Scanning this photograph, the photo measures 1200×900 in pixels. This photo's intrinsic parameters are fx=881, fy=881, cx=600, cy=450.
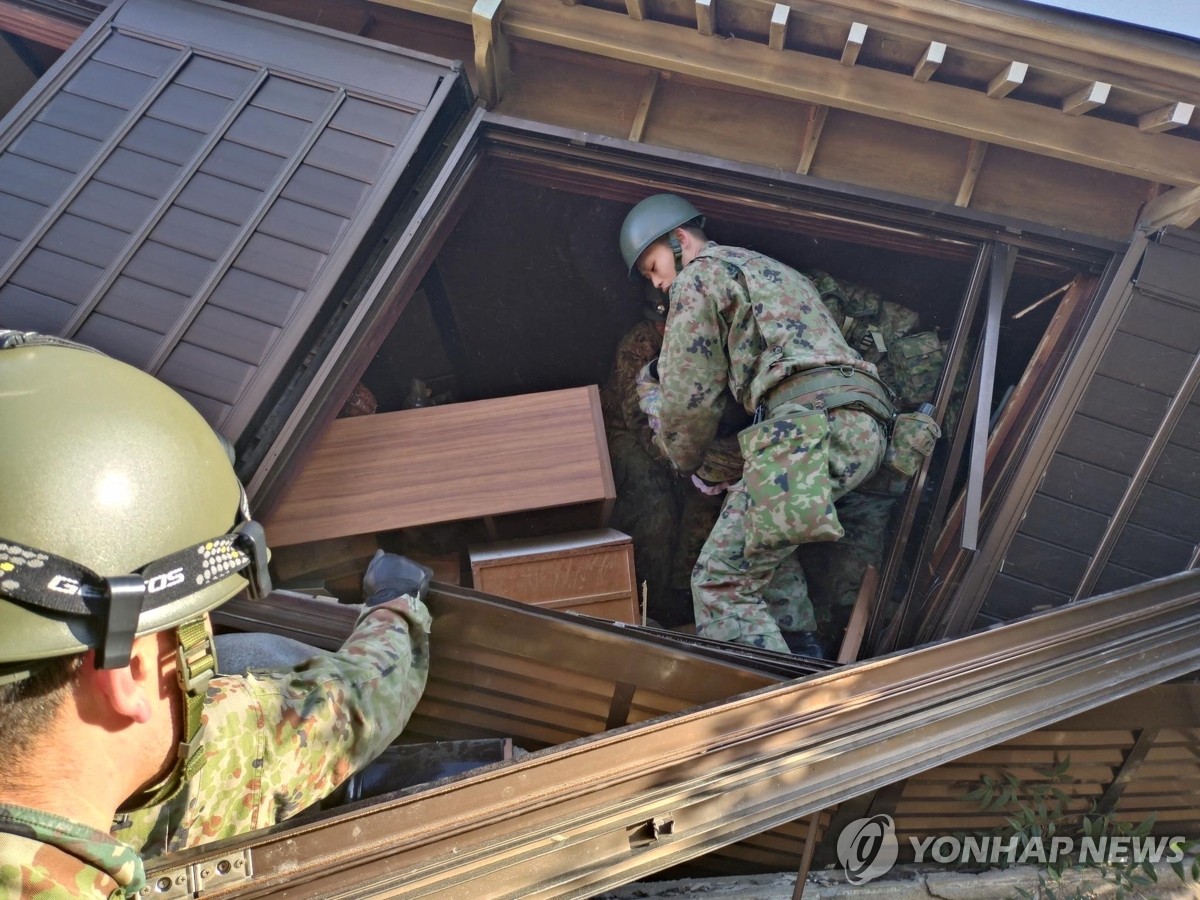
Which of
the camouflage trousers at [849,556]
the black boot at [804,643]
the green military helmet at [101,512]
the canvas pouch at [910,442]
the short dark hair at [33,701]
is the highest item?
the canvas pouch at [910,442]

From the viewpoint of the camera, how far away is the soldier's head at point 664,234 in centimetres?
403

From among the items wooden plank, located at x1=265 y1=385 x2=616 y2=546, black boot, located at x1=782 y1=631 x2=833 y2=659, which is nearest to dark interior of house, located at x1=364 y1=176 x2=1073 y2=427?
wooden plank, located at x1=265 y1=385 x2=616 y2=546

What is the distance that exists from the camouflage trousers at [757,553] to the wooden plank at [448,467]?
0.54 metres

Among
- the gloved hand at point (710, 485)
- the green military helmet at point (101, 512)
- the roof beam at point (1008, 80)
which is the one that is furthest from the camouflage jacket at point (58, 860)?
the roof beam at point (1008, 80)

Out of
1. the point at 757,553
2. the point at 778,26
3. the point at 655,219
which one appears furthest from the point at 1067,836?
the point at 778,26

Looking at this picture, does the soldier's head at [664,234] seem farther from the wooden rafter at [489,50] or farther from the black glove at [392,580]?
the black glove at [392,580]

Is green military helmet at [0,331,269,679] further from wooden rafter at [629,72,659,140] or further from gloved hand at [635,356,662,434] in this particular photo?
wooden rafter at [629,72,659,140]

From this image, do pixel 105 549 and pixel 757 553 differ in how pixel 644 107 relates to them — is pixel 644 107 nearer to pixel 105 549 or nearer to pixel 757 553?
pixel 757 553

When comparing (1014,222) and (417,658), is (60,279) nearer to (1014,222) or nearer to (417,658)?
(417,658)

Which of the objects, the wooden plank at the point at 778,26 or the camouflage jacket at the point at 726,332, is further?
the camouflage jacket at the point at 726,332

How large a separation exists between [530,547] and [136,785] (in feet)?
6.25

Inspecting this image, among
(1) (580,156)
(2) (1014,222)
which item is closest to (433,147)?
(1) (580,156)

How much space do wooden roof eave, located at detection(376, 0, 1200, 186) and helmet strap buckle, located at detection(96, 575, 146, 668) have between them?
2.99 m

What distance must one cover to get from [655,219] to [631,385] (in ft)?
3.19
